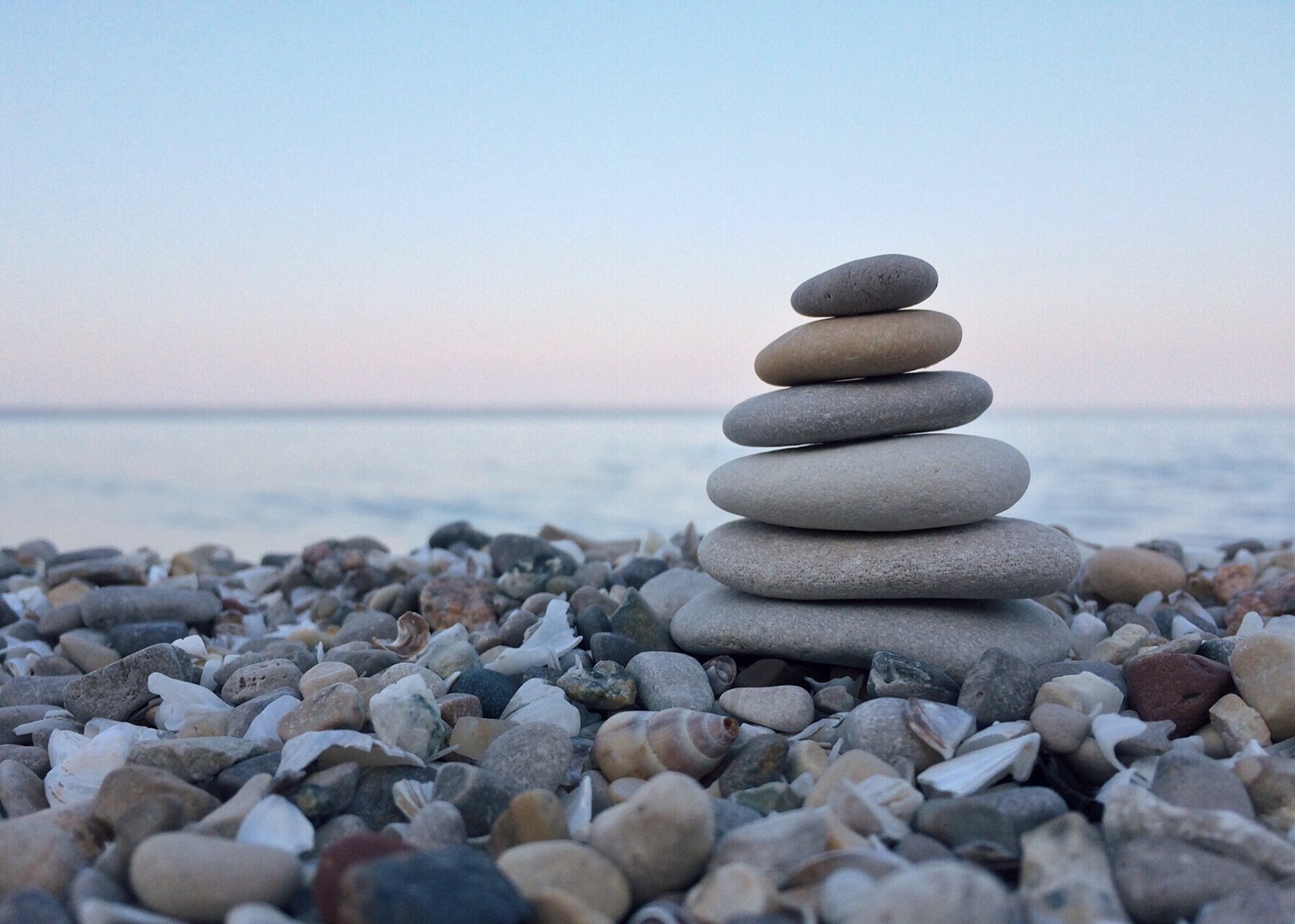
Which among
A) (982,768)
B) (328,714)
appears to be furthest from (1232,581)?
(328,714)

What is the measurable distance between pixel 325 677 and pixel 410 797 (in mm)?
848

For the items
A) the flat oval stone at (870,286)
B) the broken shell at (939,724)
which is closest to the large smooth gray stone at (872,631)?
the broken shell at (939,724)

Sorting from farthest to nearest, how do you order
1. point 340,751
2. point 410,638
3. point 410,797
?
1. point 410,638
2. point 340,751
3. point 410,797

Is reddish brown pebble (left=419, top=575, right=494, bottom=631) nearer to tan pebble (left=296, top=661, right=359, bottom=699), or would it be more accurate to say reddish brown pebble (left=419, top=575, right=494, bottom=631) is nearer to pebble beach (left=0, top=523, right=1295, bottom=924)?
pebble beach (left=0, top=523, right=1295, bottom=924)

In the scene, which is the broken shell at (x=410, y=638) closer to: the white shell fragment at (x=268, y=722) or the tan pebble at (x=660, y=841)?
the white shell fragment at (x=268, y=722)

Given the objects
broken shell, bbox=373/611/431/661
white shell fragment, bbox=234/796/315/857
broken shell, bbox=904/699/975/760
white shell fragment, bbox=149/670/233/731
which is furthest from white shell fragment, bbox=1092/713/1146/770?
white shell fragment, bbox=149/670/233/731

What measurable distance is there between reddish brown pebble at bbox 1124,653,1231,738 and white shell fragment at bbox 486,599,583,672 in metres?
1.84

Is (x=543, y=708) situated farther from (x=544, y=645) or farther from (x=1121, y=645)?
(x=1121, y=645)

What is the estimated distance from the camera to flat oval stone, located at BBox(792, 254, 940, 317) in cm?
344

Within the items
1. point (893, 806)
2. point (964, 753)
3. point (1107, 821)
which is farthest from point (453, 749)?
point (1107, 821)

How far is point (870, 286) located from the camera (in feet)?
11.4

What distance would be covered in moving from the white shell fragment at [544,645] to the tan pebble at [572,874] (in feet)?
4.61

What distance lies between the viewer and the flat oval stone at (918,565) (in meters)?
3.25

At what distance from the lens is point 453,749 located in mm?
2645
